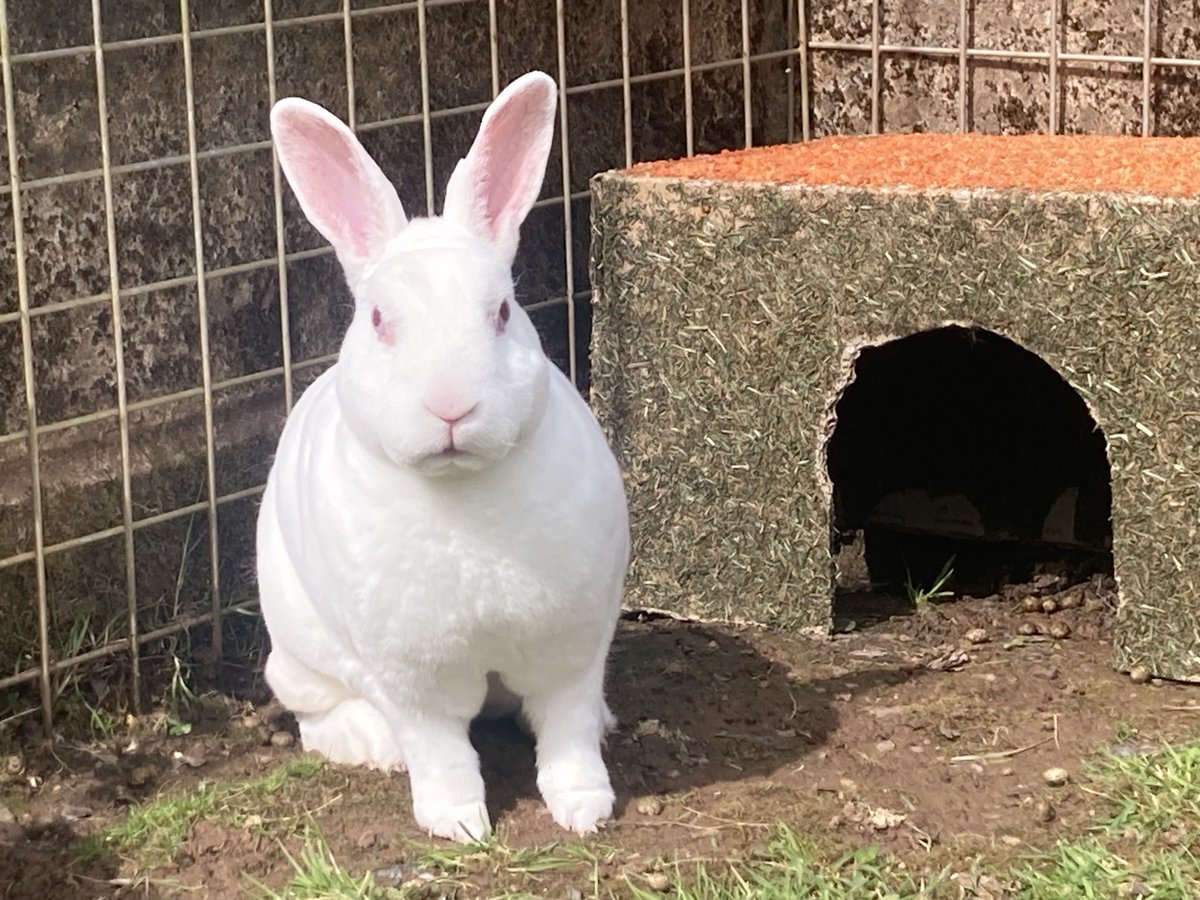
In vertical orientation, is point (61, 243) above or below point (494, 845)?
above

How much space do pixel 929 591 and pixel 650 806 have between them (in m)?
1.39

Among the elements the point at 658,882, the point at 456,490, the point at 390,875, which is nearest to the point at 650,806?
the point at 658,882

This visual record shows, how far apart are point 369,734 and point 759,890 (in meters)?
0.84

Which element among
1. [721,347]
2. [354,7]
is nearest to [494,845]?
[721,347]

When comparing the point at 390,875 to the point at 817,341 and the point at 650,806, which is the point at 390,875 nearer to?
the point at 650,806

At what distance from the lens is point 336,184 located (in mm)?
3033

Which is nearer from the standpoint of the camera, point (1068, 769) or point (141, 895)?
point (141, 895)

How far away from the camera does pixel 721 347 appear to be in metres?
4.02

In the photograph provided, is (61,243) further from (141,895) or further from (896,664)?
(896,664)

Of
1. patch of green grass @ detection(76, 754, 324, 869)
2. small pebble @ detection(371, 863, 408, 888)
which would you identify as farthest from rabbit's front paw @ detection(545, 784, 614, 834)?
patch of green grass @ detection(76, 754, 324, 869)

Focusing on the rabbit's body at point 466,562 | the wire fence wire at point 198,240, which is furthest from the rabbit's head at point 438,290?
the wire fence wire at point 198,240

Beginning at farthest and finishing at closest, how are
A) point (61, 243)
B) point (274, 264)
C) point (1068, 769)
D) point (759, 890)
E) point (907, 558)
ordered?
1. point (907, 558)
2. point (274, 264)
3. point (61, 243)
4. point (1068, 769)
5. point (759, 890)

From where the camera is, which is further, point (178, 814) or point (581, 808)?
point (178, 814)

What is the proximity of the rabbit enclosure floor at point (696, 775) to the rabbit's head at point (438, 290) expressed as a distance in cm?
71
